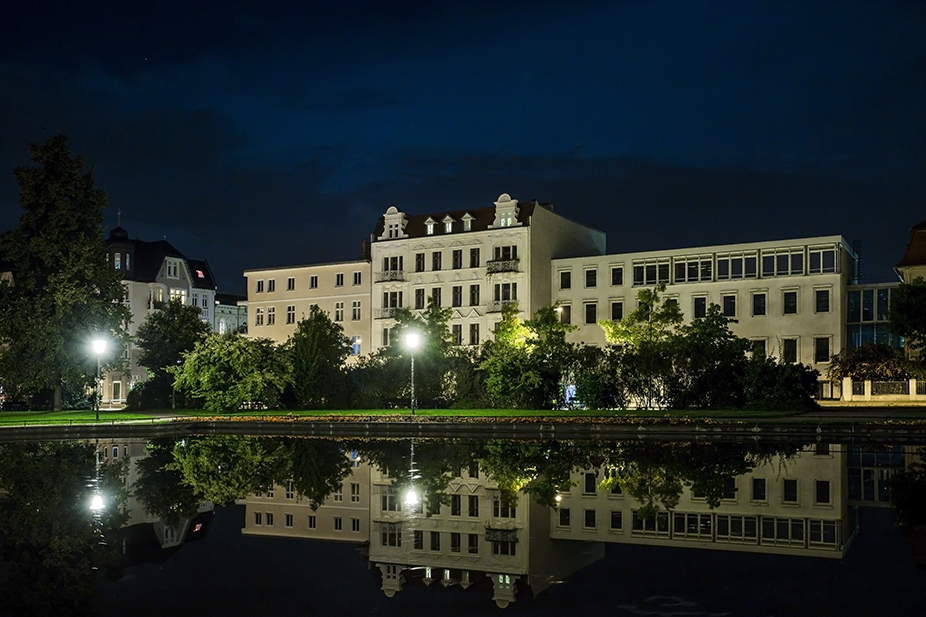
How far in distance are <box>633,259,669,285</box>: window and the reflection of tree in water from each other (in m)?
50.1

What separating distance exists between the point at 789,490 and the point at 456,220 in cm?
6068

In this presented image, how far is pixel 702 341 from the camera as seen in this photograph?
55.4 meters

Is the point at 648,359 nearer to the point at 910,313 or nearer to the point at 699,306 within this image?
the point at 910,313

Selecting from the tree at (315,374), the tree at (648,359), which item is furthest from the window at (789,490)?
the tree at (315,374)

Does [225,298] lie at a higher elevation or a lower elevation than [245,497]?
higher

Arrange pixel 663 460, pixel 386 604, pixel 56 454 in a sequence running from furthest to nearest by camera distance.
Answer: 1. pixel 56 454
2. pixel 663 460
3. pixel 386 604

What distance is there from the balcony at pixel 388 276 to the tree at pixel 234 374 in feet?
62.9

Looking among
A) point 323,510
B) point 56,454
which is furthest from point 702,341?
point 323,510

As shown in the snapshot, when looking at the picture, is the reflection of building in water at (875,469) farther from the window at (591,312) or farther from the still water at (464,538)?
the window at (591,312)

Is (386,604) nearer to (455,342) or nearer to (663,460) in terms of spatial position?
(663,460)

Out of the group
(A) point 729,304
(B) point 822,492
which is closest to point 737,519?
(B) point 822,492

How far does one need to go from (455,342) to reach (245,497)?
47136 mm

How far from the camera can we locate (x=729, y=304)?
69375mm

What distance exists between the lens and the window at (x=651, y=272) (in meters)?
71.9
